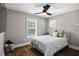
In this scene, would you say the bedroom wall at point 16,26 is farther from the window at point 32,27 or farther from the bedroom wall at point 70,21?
the bedroom wall at point 70,21

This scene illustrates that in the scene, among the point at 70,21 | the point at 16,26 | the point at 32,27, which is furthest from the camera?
the point at 16,26

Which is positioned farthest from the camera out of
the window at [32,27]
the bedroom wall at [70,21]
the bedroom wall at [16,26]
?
the bedroom wall at [16,26]

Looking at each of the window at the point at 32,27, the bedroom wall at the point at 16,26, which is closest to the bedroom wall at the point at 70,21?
the window at the point at 32,27

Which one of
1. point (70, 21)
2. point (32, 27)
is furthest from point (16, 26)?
point (70, 21)

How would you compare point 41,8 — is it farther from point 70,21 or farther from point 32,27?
point 70,21

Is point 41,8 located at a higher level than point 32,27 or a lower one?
higher

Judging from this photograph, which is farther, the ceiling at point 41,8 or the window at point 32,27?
the ceiling at point 41,8

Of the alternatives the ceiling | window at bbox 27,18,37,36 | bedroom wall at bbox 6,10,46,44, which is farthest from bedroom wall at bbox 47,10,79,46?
bedroom wall at bbox 6,10,46,44

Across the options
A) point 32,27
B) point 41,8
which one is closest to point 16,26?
point 32,27

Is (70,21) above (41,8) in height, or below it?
below

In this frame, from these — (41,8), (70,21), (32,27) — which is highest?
(41,8)

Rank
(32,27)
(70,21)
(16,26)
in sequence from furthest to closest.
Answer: (16,26), (70,21), (32,27)

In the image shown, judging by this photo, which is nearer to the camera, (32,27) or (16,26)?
(32,27)

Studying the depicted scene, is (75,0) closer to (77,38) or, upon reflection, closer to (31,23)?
(31,23)
